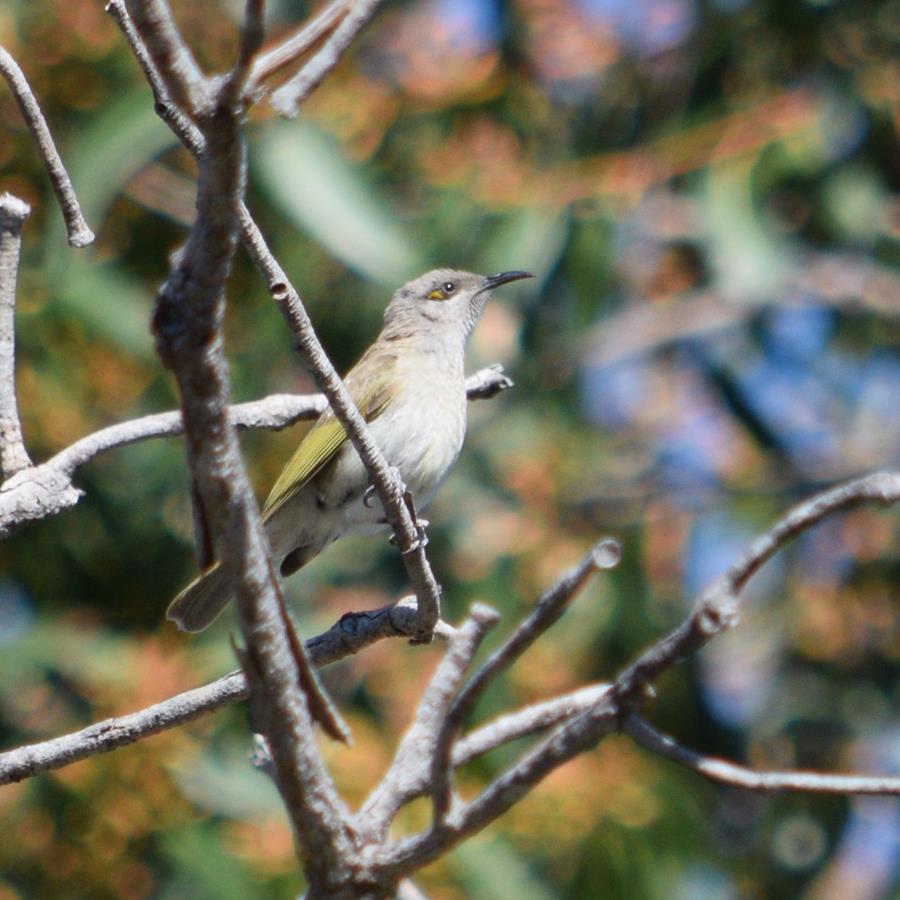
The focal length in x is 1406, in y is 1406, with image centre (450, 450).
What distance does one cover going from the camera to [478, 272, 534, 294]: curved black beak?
594 centimetres

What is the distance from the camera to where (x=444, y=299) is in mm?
6012

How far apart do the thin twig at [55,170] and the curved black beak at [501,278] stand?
3.50 metres

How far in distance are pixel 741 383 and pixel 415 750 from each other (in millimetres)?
6471

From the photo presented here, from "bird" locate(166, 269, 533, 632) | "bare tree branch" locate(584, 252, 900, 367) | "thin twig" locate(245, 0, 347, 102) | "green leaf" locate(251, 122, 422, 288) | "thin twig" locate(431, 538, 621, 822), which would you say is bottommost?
"bare tree branch" locate(584, 252, 900, 367)

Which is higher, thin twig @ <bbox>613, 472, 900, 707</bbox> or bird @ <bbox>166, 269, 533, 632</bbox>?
thin twig @ <bbox>613, 472, 900, 707</bbox>

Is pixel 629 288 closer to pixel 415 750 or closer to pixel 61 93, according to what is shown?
pixel 61 93

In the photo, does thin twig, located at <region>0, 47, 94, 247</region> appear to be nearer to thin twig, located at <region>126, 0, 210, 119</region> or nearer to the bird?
thin twig, located at <region>126, 0, 210, 119</region>

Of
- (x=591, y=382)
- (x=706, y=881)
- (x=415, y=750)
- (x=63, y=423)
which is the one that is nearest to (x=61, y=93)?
(x=63, y=423)

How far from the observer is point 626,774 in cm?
614

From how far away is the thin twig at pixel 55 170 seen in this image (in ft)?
8.14

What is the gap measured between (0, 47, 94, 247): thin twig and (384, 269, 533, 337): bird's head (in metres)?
3.30

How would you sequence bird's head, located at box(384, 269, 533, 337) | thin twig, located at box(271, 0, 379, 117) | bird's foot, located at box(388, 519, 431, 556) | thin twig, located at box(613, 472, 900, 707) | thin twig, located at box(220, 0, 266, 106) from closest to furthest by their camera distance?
thin twig, located at box(220, 0, 266, 106), thin twig, located at box(613, 472, 900, 707), thin twig, located at box(271, 0, 379, 117), bird's foot, located at box(388, 519, 431, 556), bird's head, located at box(384, 269, 533, 337)

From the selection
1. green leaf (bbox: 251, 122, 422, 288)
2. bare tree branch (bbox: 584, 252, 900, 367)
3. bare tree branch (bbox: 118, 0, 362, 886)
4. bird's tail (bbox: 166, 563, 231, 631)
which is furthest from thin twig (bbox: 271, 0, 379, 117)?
bare tree branch (bbox: 584, 252, 900, 367)

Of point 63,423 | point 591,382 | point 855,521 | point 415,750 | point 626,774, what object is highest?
point 415,750
